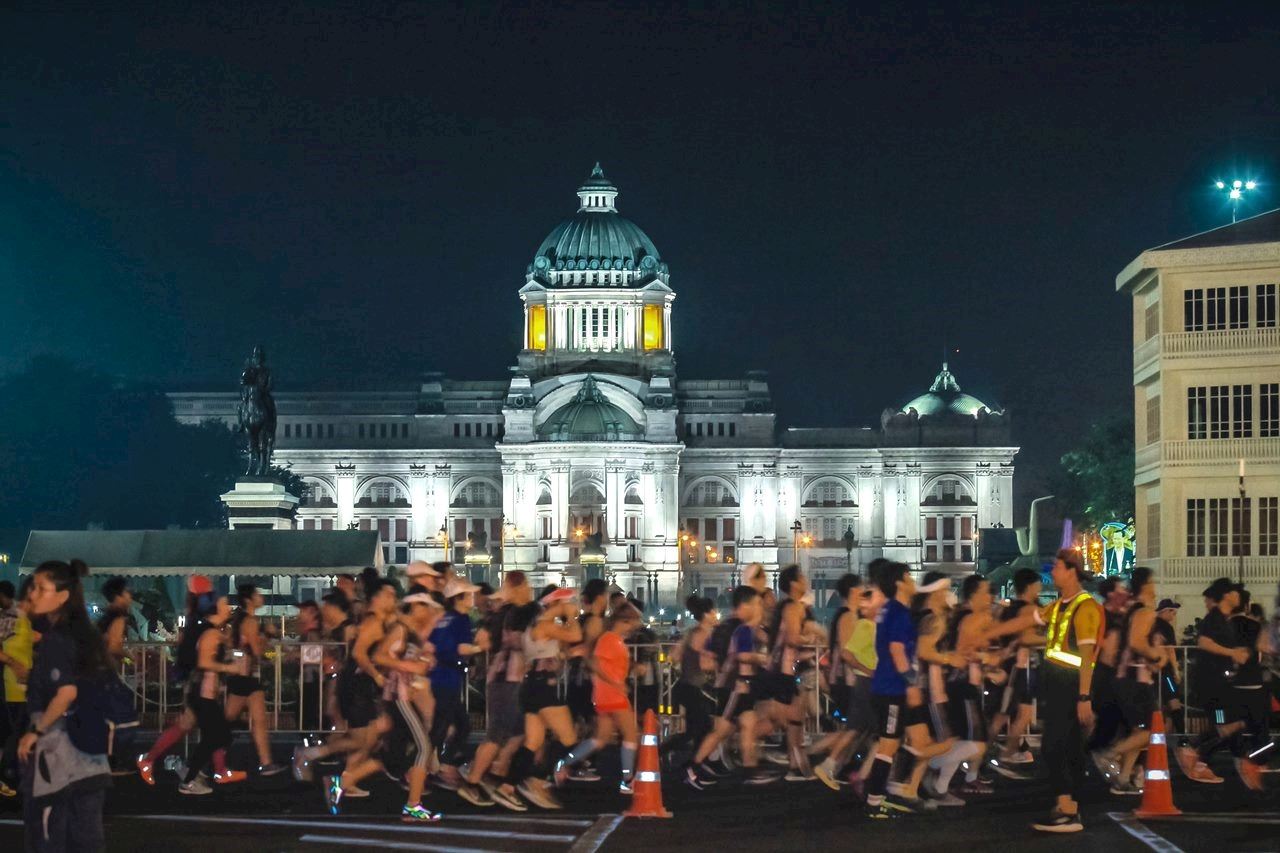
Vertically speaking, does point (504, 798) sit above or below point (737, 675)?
below

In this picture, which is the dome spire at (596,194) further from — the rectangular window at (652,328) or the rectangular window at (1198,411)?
the rectangular window at (1198,411)

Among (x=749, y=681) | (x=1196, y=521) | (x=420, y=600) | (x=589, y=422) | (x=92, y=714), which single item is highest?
(x=589, y=422)

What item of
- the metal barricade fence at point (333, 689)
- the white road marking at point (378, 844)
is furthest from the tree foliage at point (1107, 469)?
the white road marking at point (378, 844)

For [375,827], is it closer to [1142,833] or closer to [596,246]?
[1142,833]

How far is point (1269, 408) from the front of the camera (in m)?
47.0

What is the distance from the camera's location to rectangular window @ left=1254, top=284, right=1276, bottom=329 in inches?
1832

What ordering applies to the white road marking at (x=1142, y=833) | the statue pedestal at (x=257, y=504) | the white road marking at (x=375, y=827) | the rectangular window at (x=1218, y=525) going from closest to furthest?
the white road marking at (x=1142, y=833) < the white road marking at (x=375, y=827) < the rectangular window at (x=1218, y=525) < the statue pedestal at (x=257, y=504)

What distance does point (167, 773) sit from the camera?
24.8 meters

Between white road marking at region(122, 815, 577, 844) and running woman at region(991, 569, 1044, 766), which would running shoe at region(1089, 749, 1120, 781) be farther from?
white road marking at region(122, 815, 577, 844)

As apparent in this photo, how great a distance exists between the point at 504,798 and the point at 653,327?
150 metres

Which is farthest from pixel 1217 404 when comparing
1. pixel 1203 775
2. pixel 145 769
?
pixel 145 769

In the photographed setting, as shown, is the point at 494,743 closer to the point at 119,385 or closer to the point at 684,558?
the point at 119,385

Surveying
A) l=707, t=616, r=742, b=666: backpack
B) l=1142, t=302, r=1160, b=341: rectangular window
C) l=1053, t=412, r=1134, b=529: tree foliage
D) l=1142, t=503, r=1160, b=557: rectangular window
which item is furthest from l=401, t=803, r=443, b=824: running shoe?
l=1053, t=412, r=1134, b=529: tree foliage

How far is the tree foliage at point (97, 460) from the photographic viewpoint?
10981cm
